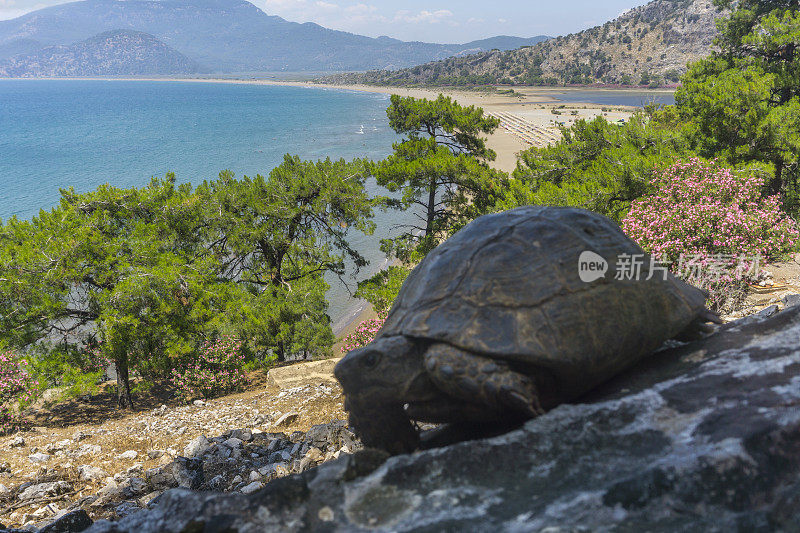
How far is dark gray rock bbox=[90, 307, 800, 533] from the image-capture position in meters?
2.11

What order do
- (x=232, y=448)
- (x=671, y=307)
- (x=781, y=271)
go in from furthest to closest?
(x=781, y=271)
(x=232, y=448)
(x=671, y=307)

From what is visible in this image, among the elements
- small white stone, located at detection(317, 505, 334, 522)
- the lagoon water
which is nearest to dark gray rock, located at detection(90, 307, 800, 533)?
small white stone, located at detection(317, 505, 334, 522)

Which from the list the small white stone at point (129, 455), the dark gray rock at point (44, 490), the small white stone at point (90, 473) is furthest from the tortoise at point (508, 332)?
the small white stone at point (129, 455)

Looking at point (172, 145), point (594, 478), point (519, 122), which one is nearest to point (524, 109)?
point (519, 122)

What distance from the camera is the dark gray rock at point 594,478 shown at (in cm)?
211

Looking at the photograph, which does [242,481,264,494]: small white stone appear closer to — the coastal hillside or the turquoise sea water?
the turquoise sea water

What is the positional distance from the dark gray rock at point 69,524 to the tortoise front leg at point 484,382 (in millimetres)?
3477

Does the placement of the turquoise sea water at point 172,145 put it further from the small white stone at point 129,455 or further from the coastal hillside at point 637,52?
the coastal hillside at point 637,52

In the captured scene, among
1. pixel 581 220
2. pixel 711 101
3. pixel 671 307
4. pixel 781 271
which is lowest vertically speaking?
pixel 781 271

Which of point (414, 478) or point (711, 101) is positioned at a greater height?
point (711, 101)

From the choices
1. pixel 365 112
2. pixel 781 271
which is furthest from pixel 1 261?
pixel 365 112

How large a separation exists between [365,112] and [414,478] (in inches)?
5238

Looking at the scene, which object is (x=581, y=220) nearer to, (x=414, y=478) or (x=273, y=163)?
(x=414, y=478)

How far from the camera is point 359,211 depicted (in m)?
16.5
